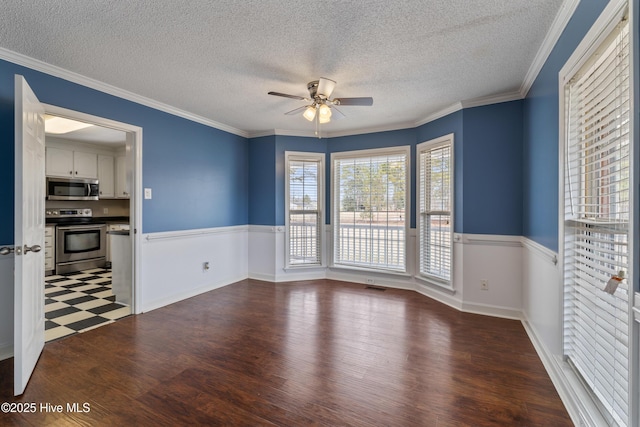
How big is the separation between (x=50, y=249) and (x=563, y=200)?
6.97m

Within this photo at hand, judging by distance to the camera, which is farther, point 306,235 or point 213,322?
point 306,235

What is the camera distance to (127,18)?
1940 millimetres

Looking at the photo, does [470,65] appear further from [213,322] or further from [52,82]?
[52,82]

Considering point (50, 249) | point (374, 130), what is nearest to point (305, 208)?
point (374, 130)

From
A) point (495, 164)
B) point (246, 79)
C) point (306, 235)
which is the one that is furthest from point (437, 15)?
point (306, 235)

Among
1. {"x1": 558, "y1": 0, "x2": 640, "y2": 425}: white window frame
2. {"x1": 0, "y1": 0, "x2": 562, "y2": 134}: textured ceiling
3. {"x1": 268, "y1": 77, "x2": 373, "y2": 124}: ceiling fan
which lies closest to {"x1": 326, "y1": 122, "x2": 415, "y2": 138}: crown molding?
{"x1": 0, "y1": 0, "x2": 562, "y2": 134}: textured ceiling

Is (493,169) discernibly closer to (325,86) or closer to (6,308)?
(325,86)

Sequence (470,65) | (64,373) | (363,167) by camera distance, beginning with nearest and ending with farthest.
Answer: (64,373) < (470,65) < (363,167)

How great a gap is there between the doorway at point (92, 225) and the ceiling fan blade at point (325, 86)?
2174mm

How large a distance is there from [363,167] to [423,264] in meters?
1.72

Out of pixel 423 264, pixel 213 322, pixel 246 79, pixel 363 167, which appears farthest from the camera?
pixel 363 167

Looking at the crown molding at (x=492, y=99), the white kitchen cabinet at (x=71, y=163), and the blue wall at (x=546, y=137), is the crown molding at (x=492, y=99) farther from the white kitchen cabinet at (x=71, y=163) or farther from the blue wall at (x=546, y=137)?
the white kitchen cabinet at (x=71, y=163)

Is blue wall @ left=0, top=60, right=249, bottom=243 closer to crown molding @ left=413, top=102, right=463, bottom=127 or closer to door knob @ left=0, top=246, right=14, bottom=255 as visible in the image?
door knob @ left=0, top=246, right=14, bottom=255

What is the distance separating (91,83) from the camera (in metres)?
2.88
